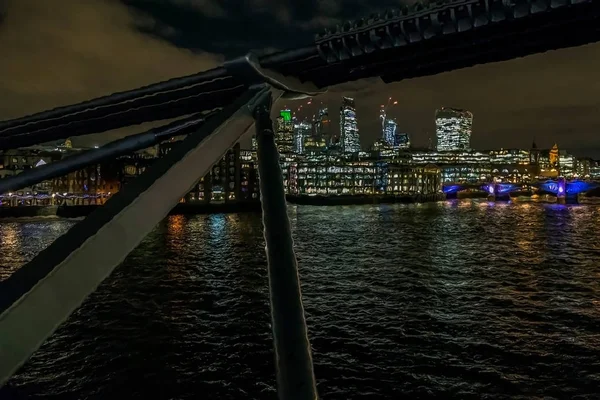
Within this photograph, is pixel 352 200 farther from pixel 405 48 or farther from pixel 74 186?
pixel 405 48

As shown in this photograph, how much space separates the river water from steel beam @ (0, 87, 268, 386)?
11426mm

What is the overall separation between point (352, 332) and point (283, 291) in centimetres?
1689

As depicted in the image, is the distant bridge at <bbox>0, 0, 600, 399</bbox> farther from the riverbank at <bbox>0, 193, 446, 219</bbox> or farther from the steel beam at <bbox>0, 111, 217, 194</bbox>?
the riverbank at <bbox>0, 193, 446, 219</bbox>

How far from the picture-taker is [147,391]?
14547mm

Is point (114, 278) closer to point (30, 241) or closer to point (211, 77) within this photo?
point (211, 77)

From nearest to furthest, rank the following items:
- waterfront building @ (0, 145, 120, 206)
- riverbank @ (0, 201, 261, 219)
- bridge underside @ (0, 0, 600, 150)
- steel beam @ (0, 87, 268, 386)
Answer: steel beam @ (0, 87, 268, 386) → bridge underside @ (0, 0, 600, 150) → riverbank @ (0, 201, 261, 219) → waterfront building @ (0, 145, 120, 206)

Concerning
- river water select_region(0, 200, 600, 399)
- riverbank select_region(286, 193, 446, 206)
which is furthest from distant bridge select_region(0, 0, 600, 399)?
riverbank select_region(286, 193, 446, 206)

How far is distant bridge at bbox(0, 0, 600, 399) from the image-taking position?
136 inches

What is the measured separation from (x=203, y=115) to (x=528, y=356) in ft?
50.4

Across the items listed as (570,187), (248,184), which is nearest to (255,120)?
(248,184)

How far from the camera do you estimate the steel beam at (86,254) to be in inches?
125

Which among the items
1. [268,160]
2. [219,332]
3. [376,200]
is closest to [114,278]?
[219,332]

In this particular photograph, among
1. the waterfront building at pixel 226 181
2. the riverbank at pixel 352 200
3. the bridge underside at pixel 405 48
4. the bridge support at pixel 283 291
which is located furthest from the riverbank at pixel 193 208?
the bridge support at pixel 283 291

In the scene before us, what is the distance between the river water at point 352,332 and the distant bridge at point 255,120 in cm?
979
